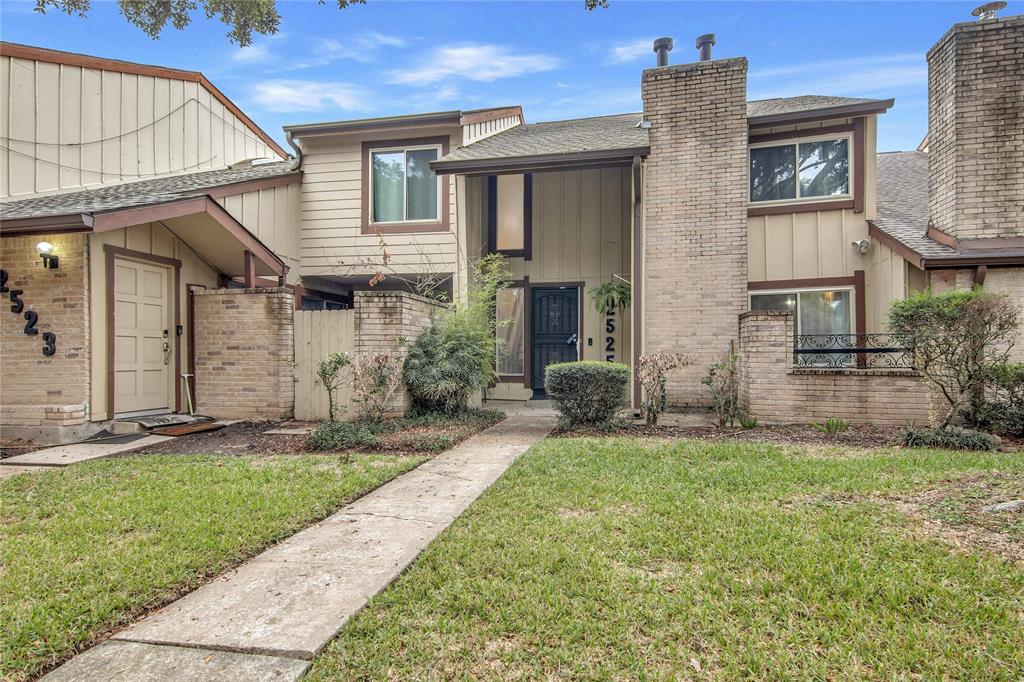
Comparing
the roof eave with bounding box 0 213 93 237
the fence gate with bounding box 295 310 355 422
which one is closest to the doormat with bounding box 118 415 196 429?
the fence gate with bounding box 295 310 355 422

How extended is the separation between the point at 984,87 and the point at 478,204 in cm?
841

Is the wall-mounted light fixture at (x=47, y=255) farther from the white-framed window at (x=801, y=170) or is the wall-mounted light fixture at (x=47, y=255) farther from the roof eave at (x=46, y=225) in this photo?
the white-framed window at (x=801, y=170)

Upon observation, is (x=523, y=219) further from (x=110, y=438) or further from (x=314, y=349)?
(x=110, y=438)

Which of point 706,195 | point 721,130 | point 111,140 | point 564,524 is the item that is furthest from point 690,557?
point 111,140

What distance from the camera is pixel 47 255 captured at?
672cm

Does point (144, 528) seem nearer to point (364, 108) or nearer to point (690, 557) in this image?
point (690, 557)

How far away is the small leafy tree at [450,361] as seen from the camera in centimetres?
773

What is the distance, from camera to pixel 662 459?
5.32 meters

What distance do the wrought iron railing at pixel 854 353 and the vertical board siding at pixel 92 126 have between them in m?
12.5

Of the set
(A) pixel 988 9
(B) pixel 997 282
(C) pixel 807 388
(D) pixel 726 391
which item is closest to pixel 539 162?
(D) pixel 726 391

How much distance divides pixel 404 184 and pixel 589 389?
→ 5865mm

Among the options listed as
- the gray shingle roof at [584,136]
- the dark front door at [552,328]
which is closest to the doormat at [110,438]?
the gray shingle roof at [584,136]

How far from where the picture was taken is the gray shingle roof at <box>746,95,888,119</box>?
29.9 feet

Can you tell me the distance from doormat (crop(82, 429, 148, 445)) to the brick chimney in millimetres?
11880
